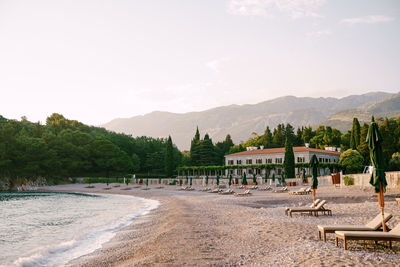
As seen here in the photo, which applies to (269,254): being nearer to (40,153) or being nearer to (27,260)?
(27,260)

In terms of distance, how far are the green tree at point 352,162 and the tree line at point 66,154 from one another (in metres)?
38.2

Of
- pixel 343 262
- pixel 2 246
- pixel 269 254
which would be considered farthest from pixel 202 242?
pixel 2 246

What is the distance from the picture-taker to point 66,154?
71.6 m

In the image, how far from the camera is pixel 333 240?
29.1 feet

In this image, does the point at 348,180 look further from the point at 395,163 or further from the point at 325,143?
the point at 325,143

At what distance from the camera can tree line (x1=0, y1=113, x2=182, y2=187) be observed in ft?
202

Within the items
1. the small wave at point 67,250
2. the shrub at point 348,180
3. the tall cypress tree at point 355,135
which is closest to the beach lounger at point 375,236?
the small wave at point 67,250

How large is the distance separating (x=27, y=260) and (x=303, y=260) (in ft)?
31.1

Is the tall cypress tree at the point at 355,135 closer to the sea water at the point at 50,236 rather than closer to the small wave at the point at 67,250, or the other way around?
the sea water at the point at 50,236

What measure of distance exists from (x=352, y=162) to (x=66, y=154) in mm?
63423

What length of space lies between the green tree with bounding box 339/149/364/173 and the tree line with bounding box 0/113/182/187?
3822 cm

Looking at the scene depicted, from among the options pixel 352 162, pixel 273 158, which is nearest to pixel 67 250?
pixel 273 158

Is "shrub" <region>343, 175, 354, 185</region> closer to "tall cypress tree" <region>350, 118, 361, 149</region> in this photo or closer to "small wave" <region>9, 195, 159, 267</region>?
"small wave" <region>9, 195, 159, 267</region>

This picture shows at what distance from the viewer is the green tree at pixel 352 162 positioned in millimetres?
57656
